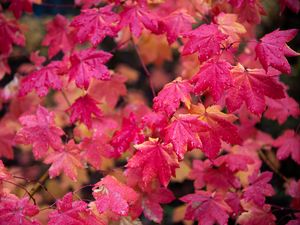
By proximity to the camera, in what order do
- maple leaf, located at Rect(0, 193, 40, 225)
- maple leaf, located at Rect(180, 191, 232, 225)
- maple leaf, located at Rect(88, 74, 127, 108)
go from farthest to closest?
maple leaf, located at Rect(88, 74, 127, 108), maple leaf, located at Rect(180, 191, 232, 225), maple leaf, located at Rect(0, 193, 40, 225)

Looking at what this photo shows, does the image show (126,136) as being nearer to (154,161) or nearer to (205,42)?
(154,161)

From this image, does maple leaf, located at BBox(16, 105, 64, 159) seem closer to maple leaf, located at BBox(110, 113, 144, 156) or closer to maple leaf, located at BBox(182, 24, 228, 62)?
maple leaf, located at BBox(110, 113, 144, 156)

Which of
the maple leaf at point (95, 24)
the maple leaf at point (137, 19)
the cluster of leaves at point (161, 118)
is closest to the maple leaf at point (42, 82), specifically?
the cluster of leaves at point (161, 118)

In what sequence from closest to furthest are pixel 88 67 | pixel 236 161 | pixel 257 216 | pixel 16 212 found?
pixel 16 212 < pixel 88 67 < pixel 257 216 < pixel 236 161

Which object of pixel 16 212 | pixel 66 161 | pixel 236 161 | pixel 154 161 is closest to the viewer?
pixel 16 212

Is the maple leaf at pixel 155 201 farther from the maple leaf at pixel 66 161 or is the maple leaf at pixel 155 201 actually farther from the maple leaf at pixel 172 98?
the maple leaf at pixel 172 98

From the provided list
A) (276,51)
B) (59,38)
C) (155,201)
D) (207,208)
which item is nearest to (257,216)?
(207,208)

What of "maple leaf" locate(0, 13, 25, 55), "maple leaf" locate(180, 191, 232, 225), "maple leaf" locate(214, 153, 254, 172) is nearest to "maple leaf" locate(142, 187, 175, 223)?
"maple leaf" locate(180, 191, 232, 225)
